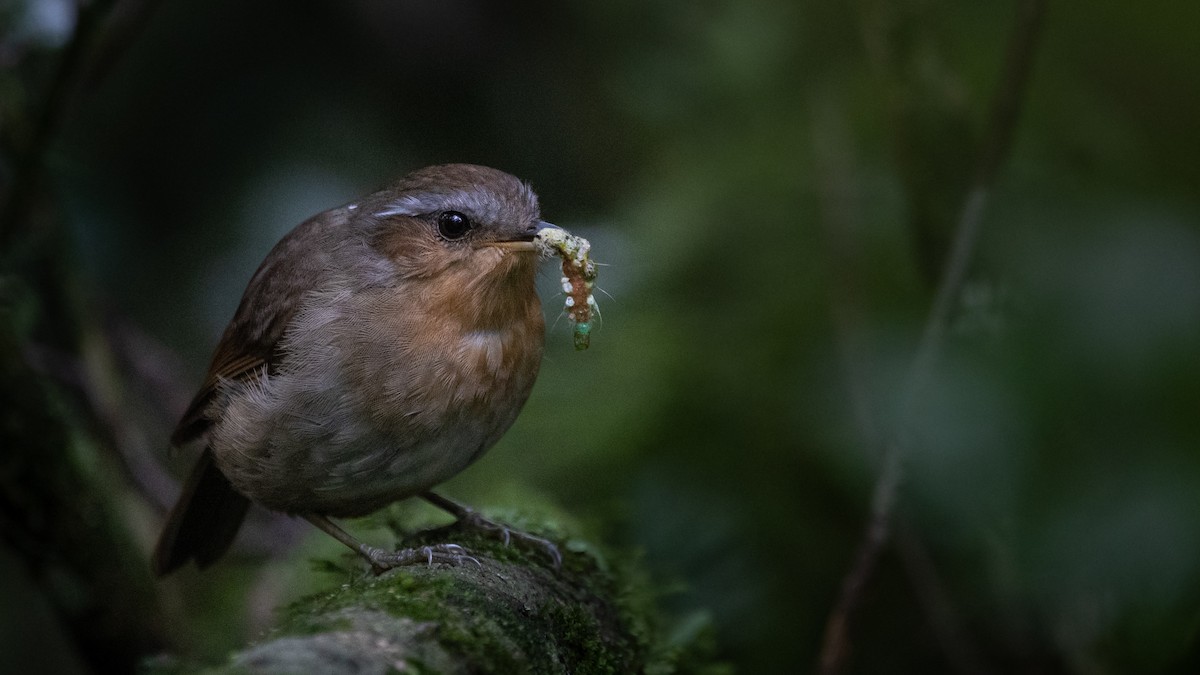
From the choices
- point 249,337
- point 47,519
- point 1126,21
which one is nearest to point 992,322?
point 1126,21

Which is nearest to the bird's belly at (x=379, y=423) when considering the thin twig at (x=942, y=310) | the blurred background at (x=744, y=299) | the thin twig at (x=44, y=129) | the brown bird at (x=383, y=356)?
the brown bird at (x=383, y=356)

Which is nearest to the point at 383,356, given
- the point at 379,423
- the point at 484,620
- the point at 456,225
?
the point at 379,423

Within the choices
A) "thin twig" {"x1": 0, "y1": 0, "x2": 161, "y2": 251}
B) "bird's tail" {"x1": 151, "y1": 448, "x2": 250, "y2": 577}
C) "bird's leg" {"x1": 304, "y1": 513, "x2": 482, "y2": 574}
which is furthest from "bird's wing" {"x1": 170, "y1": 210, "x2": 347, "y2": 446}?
"thin twig" {"x1": 0, "y1": 0, "x2": 161, "y2": 251}

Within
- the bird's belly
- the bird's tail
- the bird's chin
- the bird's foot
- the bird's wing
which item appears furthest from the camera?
the bird's tail

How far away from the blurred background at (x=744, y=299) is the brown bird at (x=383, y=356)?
2.87 ft

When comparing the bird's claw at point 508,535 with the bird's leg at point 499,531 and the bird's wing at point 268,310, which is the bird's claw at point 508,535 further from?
the bird's wing at point 268,310

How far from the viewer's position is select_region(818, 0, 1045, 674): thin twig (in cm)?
380

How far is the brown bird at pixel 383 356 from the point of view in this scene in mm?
3152

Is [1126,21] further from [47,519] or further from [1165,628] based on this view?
[47,519]

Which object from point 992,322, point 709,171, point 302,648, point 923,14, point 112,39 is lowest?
point 302,648

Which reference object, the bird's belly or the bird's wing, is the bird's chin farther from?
the bird's wing

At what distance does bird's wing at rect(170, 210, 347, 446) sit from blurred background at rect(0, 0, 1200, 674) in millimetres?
609

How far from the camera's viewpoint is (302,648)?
6.02 ft

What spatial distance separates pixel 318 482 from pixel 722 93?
3.76 meters
